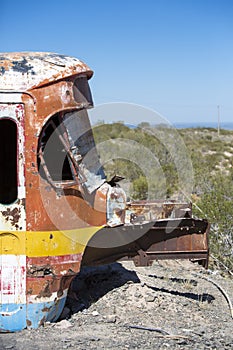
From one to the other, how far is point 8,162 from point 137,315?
8.06ft

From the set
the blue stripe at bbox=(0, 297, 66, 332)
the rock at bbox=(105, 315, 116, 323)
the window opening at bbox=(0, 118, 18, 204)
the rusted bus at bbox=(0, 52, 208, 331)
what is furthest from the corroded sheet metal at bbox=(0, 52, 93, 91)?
the rock at bbox=(105, 315, 116, 323)

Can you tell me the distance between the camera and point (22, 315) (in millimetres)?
6062

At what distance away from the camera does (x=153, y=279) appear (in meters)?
8.36

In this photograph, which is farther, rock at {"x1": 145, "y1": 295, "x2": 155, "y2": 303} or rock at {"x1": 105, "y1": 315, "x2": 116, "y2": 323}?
rock at {"x1": 145, "y1": 295, "x2": 155, "y2": 303}

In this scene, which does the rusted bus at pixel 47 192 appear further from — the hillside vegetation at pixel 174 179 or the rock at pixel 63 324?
the hillside vegetation at pixel 174 179

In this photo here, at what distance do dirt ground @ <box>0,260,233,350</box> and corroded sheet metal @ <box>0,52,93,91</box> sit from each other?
2.57 m

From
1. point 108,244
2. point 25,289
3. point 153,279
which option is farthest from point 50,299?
point 153,279

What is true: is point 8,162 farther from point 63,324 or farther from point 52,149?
point 63,324

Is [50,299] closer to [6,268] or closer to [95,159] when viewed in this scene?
[6,268]

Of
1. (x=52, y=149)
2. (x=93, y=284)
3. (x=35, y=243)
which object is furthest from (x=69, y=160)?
(x=93, y=284)

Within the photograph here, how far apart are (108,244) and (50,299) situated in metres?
1.06

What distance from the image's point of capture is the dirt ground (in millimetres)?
5797

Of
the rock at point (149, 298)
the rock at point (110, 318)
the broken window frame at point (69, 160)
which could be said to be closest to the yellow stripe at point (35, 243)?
the broken window frame at point (69, 160)

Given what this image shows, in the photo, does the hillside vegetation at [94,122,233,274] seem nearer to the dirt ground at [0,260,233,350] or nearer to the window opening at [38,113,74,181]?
the dirt ground at [0,260,233,350]
